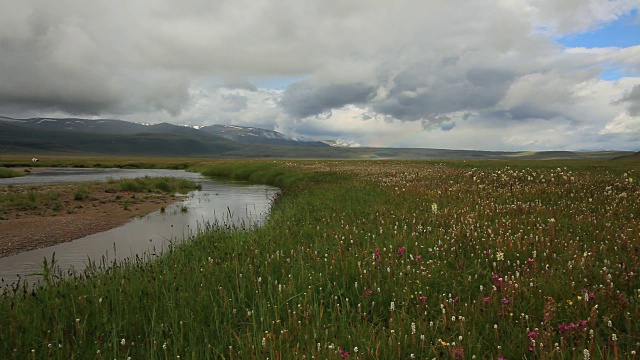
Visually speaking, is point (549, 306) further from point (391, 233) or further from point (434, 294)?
point (391, 233)

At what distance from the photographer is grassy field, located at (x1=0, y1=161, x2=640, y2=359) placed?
14.3ft

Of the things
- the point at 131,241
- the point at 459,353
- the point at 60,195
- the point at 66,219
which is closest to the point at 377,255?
the point at 459,353

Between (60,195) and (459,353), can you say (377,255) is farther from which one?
(60,195)

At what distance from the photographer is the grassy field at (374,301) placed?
4.37 metres

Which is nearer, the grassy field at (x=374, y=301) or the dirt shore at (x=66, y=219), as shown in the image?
the grassy field at (x=374, y=301)

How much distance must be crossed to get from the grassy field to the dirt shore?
8204 millimetres

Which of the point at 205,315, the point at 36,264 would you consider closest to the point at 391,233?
the point at 205,315

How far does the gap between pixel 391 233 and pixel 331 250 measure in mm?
2103

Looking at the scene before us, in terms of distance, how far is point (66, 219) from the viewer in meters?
19.7

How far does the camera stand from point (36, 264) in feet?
38.8

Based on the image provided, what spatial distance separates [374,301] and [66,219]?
19.7 metres

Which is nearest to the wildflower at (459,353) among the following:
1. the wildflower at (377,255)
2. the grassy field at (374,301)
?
the grassy field at (374,301)

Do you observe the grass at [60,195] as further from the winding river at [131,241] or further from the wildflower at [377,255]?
the wildflower at [377,255]

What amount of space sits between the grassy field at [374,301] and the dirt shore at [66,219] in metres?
8.20
